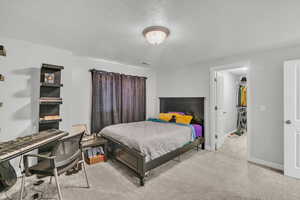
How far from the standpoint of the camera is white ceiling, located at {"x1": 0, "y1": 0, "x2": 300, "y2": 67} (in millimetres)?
1532

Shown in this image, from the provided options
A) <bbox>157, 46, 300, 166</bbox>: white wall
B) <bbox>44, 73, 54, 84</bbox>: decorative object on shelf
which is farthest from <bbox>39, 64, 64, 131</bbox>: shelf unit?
<bbox>157, 46, 300, 166</bbox>: white wall

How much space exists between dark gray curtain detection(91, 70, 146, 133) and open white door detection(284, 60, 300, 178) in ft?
11.6

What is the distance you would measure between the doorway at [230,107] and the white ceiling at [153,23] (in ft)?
3.38

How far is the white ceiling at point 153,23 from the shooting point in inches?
60.3

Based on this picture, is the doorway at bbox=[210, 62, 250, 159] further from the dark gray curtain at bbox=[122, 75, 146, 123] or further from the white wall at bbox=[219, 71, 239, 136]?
the dark gray curtain at bbox=[122, 75, 146, 123]

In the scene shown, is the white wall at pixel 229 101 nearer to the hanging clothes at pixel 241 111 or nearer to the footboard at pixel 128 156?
the hanging clothes at pixel 241 111

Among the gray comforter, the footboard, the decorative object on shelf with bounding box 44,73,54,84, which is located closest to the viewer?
the footboard

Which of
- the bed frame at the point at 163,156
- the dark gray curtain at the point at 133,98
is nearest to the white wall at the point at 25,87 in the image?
the bed frame at the point at 163,156

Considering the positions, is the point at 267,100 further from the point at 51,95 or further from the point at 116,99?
the point at 51,95

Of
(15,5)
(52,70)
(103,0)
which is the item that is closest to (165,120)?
(52,70)

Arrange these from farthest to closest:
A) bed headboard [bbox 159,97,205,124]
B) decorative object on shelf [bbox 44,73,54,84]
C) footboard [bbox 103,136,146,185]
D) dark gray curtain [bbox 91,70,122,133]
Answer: bed headboard [bbox 159,97,205,124], dark gray curtain [bbox 91,70,122,133], decorative object on shelf [bbox 44,73,54,84], footboard [bbox 103,136,146,185]

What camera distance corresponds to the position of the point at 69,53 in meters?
3.04

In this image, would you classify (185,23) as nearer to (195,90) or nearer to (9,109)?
(195,90)

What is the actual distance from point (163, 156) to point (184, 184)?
1.82 feet
